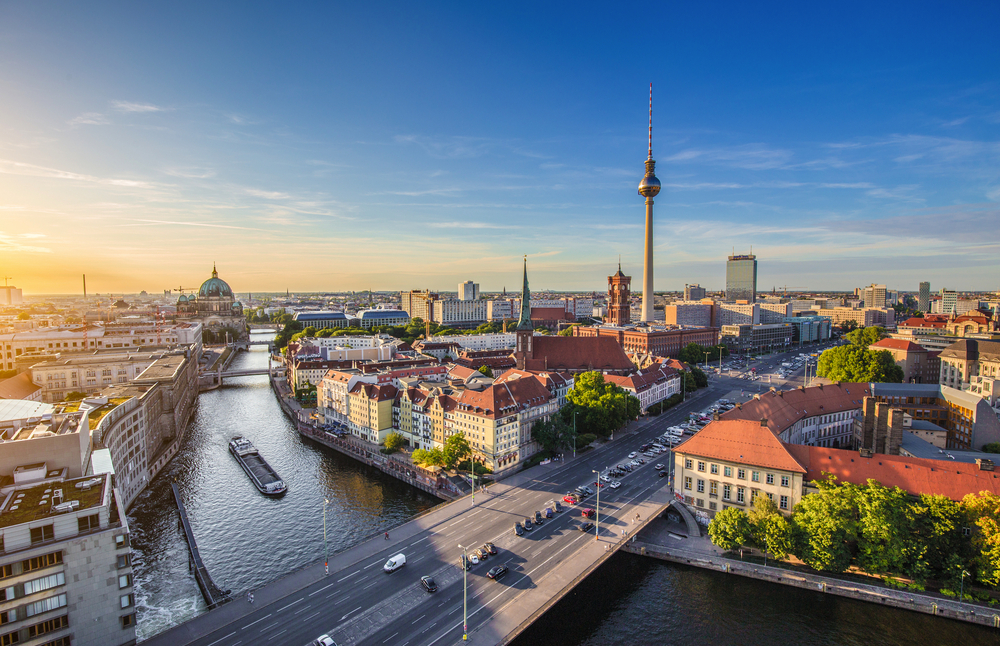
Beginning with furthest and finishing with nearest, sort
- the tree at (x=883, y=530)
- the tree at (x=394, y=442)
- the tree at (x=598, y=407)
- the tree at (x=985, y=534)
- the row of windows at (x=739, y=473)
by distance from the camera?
the tree at (x=598, y=407) < the tree at (x=394, y=442) < the row of windows at (x=739, y=473) < the tree at (x=883, y=530) < the tree at (x=985, y=534)

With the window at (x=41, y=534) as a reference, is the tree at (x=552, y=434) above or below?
below

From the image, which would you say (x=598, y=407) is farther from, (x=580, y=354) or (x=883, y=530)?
(x=883, y=530)

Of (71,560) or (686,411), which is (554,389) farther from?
(71,560)

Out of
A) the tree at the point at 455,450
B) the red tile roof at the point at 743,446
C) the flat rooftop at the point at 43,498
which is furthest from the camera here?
the tree at the point at 455,450

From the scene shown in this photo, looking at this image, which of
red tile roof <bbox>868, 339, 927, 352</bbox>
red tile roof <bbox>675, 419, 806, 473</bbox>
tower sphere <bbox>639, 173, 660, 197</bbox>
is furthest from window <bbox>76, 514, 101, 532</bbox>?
tower sphere <bbox>639, 173, 660, 197</bbox>

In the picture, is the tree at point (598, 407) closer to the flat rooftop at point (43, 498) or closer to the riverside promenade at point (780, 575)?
the riverside promenade at point (780, 575)

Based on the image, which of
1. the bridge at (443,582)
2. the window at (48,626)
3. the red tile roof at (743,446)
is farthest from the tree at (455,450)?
the window at (48,626)
